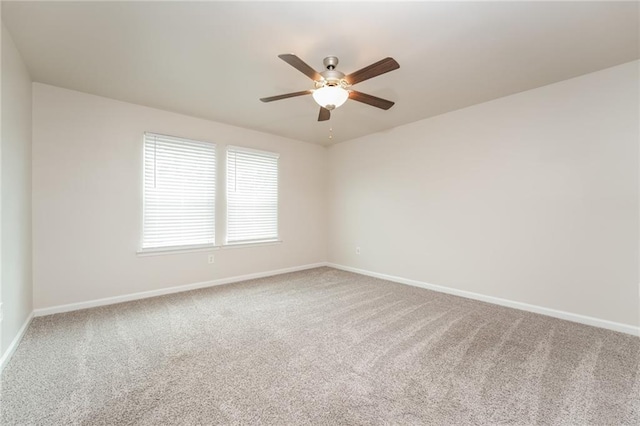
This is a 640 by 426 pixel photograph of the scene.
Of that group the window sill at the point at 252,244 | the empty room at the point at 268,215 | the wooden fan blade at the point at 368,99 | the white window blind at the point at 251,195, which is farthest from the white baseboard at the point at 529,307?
the wooden fan blade at the point at 368,99

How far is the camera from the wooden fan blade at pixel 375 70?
6.22ft

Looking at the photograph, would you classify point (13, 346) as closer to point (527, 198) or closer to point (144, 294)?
point (144, 294)

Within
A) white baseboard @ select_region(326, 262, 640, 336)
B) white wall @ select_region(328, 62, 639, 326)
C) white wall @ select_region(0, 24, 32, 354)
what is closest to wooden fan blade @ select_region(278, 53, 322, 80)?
white wall @ select_region(0, 24, 32, 354)

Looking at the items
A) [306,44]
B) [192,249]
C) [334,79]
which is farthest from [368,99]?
[192,249]

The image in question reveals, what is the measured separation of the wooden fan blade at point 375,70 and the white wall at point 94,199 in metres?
2.74

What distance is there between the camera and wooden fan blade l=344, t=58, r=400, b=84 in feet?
6.22

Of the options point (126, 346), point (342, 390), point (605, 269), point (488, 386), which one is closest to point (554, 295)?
point (605, 269)

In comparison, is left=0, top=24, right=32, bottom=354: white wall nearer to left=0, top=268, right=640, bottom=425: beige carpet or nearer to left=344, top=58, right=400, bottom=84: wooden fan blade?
left=0, top=268, right=640, bottom=425: beige carpet

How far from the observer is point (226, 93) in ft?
10.4

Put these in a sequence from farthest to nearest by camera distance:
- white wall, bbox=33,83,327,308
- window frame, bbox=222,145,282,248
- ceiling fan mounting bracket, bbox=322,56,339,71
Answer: window frame, bbox=222,145,282,248 → white wall, bbox=33,83,327,308 → ceiling fan mounting bracket, bbox=322,56,339,71

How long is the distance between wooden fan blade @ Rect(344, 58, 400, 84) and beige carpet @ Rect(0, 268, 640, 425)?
2170 mm

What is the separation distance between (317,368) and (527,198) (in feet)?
9.73

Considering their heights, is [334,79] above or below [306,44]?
below

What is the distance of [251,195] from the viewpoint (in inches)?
179
